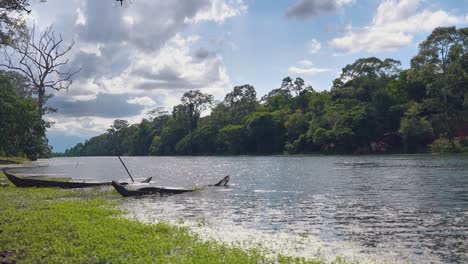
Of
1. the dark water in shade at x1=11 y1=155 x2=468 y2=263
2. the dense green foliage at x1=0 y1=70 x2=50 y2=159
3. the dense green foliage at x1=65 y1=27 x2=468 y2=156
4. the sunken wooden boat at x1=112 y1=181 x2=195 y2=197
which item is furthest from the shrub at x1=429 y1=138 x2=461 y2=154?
the dense green foliage at x1=0 y1=70 x2=50 y2=159

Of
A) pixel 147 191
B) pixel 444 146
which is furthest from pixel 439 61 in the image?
pixel 147 191

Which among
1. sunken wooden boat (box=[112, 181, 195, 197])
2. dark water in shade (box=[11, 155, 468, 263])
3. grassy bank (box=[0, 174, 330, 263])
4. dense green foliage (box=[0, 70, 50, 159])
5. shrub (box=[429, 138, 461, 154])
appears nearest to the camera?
grassy bank (box=[0, 174, 330, 263])

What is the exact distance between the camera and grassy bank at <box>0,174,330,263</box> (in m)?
12.8

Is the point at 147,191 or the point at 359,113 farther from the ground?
the point at 359,113

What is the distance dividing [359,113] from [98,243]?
4018 inches

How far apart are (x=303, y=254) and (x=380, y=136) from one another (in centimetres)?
10218

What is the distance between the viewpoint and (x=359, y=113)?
109 m

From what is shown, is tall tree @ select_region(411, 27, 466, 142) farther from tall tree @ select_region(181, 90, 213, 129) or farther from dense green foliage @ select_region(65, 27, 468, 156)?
tall tree @ select_region(181, 90, 213, 129)

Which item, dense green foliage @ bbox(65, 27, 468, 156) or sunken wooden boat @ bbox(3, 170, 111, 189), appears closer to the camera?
sunken wooden boat @ bbox(3, 170, 111, 189)

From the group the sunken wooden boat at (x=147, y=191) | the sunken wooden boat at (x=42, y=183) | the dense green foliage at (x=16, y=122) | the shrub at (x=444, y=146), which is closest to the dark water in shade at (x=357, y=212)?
the sunken wooden boat at (x=147, y=191)

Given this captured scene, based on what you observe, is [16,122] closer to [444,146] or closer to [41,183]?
[41,183]

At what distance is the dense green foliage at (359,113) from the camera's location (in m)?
91.1

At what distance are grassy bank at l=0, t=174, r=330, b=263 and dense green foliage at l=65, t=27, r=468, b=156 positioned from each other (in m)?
29.1

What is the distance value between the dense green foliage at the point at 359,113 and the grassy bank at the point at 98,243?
2915 centimetres
